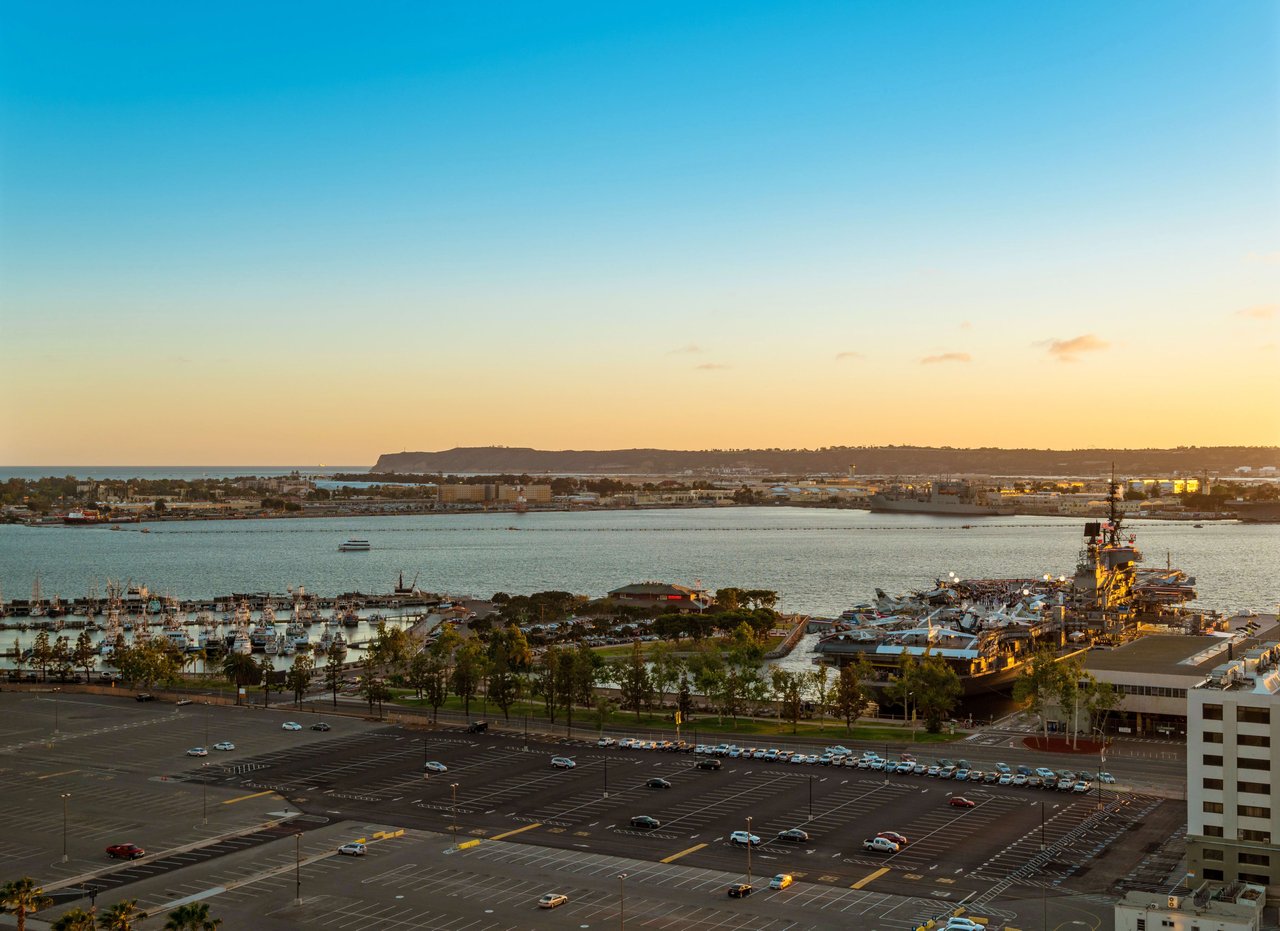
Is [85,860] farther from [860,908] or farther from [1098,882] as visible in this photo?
[1098,882]

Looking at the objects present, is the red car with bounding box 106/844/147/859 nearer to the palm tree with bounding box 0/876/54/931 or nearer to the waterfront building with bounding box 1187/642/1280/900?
the palm tree with bounding box 0/876/54/931

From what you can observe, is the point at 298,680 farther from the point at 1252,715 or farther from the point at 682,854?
the point at 1252,715

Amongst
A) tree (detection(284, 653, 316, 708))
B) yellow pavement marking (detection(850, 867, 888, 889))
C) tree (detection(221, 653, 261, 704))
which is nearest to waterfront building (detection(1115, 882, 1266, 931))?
yellow pavement marking (detection(850, 867, 888, 889))

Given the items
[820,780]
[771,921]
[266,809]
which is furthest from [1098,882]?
[266,809]

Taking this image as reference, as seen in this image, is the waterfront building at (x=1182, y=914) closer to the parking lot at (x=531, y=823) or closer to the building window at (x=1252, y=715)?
the parking lot at (x=531, y=823)

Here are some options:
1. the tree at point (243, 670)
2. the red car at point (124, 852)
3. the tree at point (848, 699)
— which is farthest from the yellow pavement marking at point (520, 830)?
the tree at point (243, 670)
